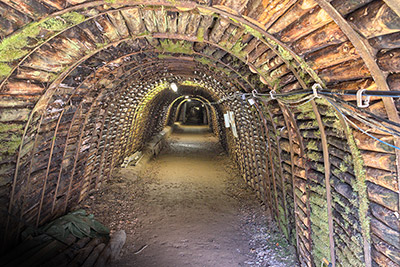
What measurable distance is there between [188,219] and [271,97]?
13.2ft

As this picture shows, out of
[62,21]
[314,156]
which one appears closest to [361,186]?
[314,156]

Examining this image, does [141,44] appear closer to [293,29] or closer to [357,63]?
[293,29]

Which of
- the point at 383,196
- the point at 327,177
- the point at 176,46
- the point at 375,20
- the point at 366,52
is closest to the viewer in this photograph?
the point at 375,20

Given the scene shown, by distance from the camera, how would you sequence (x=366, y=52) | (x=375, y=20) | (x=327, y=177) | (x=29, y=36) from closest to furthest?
(x=375, y=20) → (x=366, y=52) → (x=29, y=36) → (x=327, y=177)

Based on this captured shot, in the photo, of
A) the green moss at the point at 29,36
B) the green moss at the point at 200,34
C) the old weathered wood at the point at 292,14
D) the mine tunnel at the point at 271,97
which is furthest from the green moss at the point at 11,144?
the old weathered wood at the point at 292,14

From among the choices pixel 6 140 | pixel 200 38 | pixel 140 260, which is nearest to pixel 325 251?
pixel 140 260

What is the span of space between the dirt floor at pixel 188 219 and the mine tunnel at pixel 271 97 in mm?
622

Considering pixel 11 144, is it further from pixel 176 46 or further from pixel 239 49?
pixel 239 49

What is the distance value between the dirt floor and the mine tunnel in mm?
622

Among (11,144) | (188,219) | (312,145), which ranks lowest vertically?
(188,219)

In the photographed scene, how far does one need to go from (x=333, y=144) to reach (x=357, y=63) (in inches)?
43.3

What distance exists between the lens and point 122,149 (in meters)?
8.89

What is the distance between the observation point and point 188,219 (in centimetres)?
566

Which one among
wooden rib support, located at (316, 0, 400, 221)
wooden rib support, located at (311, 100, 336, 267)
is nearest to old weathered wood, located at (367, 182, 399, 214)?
wooden rib support, located at (316, 0, 400, 221)
